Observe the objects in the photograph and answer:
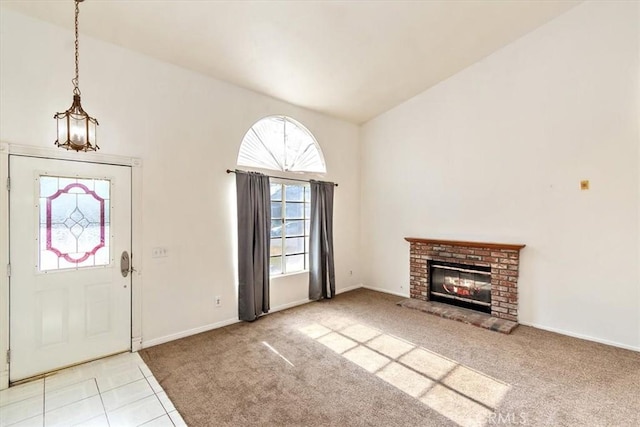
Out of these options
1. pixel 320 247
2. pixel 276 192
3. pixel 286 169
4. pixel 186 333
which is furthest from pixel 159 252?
pixel 320 247

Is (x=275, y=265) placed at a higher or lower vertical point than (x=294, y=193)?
lower

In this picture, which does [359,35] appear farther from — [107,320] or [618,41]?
[107,320]

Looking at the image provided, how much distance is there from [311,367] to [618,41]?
16.2ft

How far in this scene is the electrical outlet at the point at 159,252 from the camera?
11.1ft

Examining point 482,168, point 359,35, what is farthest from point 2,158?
point 482,168

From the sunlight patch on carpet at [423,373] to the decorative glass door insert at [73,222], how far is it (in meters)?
2.58

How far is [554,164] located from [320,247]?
11.5ft

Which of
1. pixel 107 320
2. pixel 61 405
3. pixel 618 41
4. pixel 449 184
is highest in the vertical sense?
pixel 618 41

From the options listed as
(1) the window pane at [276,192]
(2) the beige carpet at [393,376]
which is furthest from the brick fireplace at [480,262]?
(1) the window pane at [276,192]

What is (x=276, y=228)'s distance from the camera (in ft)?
15.2

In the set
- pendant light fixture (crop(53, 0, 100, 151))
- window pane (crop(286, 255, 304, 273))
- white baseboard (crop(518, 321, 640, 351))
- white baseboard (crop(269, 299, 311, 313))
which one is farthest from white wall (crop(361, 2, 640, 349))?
pendant light fixture (crop(53, 0, 100, 151))

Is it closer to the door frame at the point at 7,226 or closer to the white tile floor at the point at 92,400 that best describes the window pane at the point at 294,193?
the door frame at the point at 7,226

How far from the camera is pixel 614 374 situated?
2680 mm

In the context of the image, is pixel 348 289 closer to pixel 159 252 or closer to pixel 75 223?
pixel 159 252
